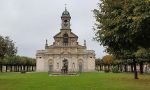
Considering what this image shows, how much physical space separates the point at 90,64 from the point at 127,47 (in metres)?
101

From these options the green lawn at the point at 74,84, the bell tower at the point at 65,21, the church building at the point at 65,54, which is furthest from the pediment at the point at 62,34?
the green lawn at the point at 74,84

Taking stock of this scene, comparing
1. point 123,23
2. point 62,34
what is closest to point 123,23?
point 123,23

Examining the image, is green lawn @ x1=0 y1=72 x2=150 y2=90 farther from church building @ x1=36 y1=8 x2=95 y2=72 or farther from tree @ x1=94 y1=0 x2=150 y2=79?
church building @ x1=36 y1=8 x2=95 y2=72

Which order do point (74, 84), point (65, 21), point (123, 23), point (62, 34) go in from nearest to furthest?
point (123, 23) → point (74, 84) → point (62, 34) → point (65, 21)

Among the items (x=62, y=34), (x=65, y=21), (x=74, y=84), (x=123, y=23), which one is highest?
(x=65, y=21)

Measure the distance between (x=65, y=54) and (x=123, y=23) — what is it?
105 metres

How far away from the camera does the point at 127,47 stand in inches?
1074

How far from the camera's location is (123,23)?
2269cm

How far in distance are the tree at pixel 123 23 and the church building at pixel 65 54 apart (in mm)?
97087

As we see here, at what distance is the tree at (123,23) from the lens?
68.2ft

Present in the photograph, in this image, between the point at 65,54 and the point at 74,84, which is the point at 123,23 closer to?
the point at 74,84

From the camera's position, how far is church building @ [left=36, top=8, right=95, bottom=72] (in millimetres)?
126625

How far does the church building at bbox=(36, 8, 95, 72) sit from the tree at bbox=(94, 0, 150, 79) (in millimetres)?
97087

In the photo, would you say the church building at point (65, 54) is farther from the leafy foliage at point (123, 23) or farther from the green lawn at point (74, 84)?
the leafy foliage at point (123, 23)
